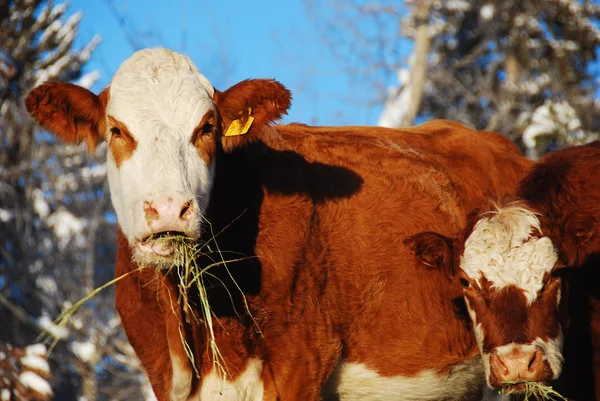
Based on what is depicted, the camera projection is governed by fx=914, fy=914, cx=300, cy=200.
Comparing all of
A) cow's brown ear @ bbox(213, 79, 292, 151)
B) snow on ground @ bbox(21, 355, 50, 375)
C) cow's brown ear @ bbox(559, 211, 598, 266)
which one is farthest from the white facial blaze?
snow on ground @ bbox(21, 355, 50, 375)

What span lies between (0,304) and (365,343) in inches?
540

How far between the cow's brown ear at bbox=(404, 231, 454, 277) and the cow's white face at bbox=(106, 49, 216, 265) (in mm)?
1519

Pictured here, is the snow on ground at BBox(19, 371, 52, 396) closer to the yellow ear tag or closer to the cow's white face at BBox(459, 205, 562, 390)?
the yellow ear tag

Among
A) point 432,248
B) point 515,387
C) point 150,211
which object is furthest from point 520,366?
point 150,211

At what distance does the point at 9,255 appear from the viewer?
723 inches

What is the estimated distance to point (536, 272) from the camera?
533cm

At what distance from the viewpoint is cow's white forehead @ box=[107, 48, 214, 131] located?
5.06 metres

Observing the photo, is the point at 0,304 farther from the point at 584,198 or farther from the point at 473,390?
the point at 584,198

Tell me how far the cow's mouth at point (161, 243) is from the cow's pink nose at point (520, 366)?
6.28ft

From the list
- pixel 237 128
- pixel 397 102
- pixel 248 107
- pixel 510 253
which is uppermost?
pixel 397 102

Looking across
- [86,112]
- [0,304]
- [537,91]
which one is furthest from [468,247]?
[537,91]

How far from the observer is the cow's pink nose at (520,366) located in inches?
199

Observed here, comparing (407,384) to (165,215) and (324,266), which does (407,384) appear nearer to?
(324,266)

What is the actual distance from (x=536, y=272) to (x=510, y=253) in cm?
19
